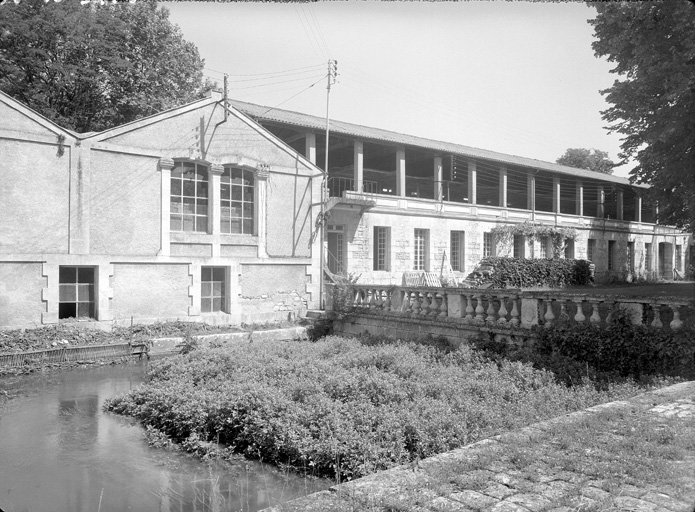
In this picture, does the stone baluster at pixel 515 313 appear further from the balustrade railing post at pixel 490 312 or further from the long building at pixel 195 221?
the long building at pixel 195 221

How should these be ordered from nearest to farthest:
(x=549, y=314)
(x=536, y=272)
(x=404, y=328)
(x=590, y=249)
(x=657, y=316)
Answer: (x=657, y=316) → (x=549, y=314) → (x=404, y=328) → (x=536, y=272) → (x=590, y=249)

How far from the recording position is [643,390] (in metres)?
6.52

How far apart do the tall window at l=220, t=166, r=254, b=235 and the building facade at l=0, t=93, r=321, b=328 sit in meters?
0.03

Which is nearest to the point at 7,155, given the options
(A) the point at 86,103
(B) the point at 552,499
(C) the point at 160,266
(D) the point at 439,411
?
(C) the point at 160,266

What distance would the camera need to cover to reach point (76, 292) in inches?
540

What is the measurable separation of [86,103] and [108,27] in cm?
305

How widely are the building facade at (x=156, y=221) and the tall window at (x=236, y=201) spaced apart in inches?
1.3

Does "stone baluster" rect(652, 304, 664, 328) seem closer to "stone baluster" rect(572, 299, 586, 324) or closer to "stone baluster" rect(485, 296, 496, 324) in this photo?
"stone baluster" rect(572, 299, 586, 324)

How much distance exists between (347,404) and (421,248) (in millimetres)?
16813

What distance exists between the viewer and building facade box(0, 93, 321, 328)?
504 inches

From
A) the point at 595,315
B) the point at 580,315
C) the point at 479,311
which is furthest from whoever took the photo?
the point at 479,311

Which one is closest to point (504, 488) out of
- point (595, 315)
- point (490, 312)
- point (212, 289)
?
point (595, 315)

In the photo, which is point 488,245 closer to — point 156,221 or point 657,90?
point 657,90

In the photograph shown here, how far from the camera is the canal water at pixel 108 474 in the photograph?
16.5ft
